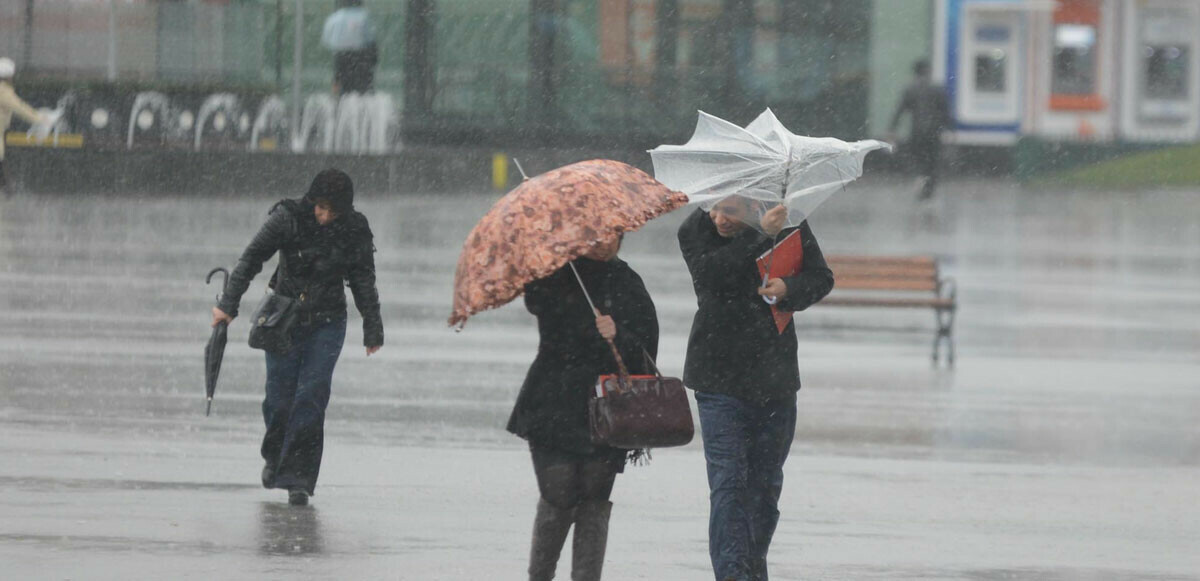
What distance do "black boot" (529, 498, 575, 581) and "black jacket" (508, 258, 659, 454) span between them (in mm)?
240

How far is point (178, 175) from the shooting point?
25.3 meters

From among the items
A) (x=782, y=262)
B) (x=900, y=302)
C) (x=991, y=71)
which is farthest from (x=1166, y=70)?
(x=782, y=262)

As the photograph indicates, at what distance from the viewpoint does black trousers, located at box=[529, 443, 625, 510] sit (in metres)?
6.39

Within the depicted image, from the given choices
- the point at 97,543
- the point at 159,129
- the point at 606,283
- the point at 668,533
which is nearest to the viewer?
the point at 606,283

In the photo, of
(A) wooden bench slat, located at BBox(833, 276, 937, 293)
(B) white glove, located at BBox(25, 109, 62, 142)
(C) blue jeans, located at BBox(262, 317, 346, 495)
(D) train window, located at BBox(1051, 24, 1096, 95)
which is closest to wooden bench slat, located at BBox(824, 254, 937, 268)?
(A) wooden bench slat, located at BBox(833, 276, 937, 293)

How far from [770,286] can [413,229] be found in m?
16.2

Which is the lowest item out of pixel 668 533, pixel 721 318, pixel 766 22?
pixel 668 533

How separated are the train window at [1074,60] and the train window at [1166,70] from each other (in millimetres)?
1260

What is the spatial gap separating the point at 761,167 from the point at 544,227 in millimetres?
820

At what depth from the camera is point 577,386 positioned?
638 cm

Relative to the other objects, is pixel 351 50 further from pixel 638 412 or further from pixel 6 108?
pixel 638 412

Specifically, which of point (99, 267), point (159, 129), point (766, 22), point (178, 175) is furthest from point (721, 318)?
point (766, 22)

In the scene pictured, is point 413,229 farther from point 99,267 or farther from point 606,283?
point 606,283

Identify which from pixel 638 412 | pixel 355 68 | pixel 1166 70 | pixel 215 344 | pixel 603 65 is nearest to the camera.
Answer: pixel 638 412
